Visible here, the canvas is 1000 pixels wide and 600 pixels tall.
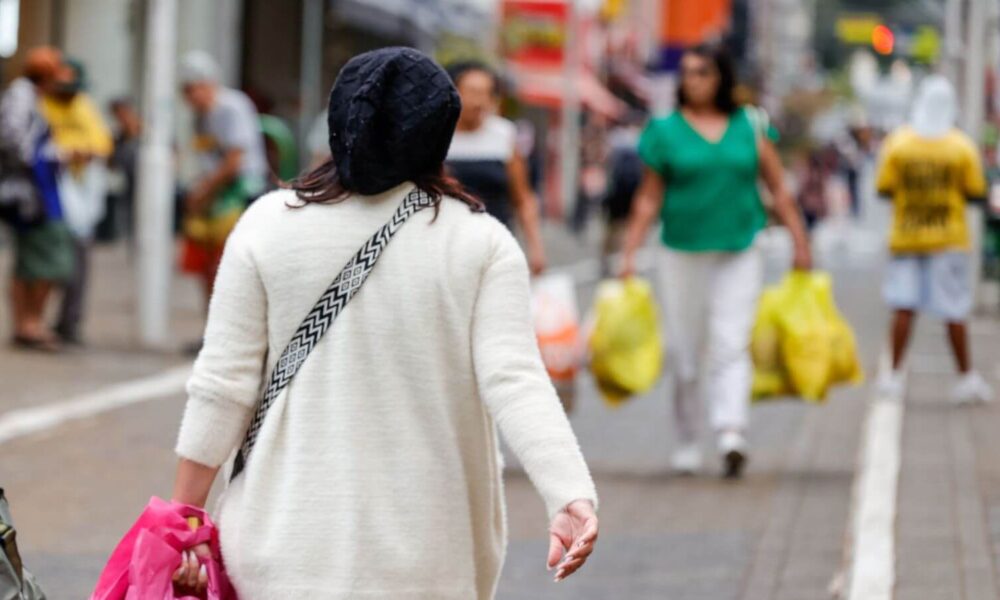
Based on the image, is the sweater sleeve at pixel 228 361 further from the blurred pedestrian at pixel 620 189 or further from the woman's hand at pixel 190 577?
the blurred pedestrian at pixel 620 189

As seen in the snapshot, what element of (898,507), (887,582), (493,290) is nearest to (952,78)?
(898,507)

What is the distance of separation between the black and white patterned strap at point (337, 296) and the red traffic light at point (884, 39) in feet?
93.2

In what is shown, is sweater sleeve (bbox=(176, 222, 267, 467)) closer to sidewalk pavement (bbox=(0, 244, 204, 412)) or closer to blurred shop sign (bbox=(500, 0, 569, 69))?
sidewalk pavement (bbox=(0, 244, 204, 412))

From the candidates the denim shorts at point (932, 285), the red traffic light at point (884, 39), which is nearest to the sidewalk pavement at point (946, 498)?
the denim shorts at point (932, 285)

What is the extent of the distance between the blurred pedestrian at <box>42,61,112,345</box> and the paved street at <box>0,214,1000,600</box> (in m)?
0.53

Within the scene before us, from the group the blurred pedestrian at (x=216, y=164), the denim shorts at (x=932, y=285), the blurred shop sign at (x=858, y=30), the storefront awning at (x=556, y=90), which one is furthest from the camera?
the blurred shop sign at (x=858, y=30)

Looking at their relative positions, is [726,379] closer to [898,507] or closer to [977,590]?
[898,507]

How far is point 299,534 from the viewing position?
11.7ft

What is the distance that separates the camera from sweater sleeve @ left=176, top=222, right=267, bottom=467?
3.65 m

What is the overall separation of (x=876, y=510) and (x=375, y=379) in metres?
4.57

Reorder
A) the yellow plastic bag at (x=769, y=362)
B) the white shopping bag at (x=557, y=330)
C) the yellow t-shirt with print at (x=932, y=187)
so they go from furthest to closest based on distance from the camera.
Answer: the yellow t-shirt with print at (x=932, y=187) → the yellow plastic bag at (x=769, y=362) → the white shopping bag at (x=557, y=330)

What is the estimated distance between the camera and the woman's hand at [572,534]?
3426 mm

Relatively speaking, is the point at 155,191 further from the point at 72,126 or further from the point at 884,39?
the point at 884,39

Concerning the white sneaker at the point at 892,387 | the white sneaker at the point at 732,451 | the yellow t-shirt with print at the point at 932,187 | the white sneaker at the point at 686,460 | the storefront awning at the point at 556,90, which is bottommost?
the storefront awning at the point at 556,90
